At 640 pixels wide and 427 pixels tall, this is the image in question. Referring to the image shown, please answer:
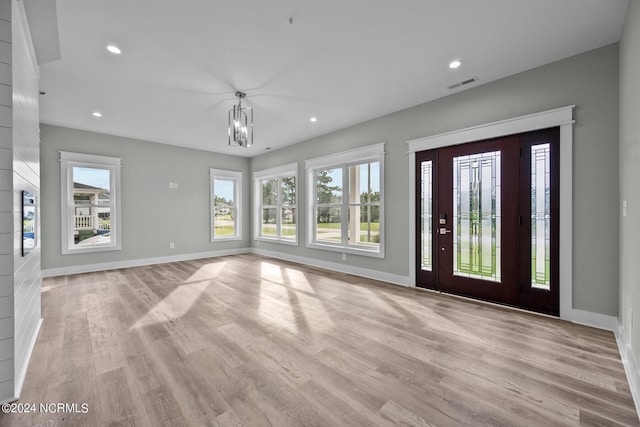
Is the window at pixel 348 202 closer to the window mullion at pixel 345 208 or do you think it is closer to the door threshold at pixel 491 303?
the window mullion at pixel 345 208

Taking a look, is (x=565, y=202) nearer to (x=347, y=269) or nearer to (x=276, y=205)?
(x=347, y=269)

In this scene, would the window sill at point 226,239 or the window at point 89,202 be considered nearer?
the window at point 89,202

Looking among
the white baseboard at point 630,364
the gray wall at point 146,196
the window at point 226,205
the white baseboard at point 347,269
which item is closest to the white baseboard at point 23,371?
the gray wall at point 146,196

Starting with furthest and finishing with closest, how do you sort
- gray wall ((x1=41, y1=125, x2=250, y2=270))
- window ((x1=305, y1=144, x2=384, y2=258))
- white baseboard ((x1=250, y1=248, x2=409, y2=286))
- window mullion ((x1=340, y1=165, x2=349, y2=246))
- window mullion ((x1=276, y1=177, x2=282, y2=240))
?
window mullion ((x1=276, y1=177, x2=282, y2=240)), window mullion ((x1=340, y1=165, x2=349, y2=246)), gray wall ((x1=41, y1=125, x2=250, y2=270)), window ((x1=305, y1=144, x2=384, y2=258)), white baseboard ((x1=250, y1=248, x2=409, y2=286))

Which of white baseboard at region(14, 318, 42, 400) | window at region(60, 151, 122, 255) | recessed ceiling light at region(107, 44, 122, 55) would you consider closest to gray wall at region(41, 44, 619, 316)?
window at region(60, 151, 122, 255)

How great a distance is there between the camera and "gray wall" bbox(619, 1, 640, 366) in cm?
185

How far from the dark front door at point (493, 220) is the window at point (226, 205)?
5.14 m

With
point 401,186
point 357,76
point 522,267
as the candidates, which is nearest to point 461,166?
point 401,186

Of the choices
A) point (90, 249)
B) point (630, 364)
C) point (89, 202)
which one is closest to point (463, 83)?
point (630, 364)

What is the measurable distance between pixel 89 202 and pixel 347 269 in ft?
17.3

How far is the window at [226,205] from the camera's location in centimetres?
715

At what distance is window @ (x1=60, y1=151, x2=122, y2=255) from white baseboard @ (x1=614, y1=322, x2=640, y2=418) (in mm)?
7280

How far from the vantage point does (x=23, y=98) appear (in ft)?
6.99

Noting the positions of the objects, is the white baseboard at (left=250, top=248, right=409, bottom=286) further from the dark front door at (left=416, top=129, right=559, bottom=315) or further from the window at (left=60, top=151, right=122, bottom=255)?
the window at (left=60, top=151, right=122, bottom=255)
